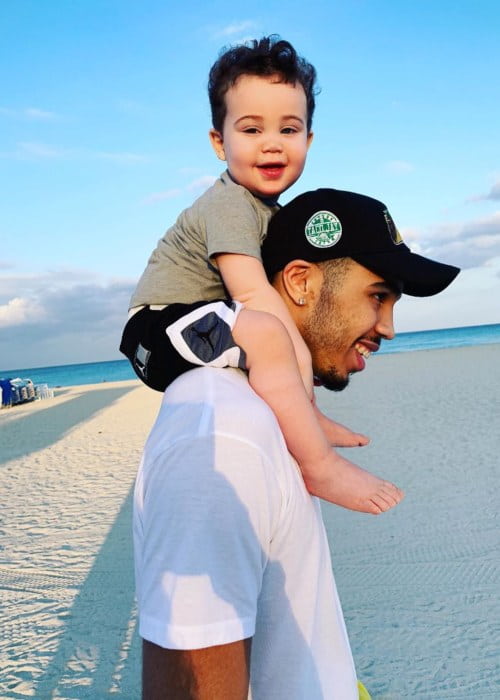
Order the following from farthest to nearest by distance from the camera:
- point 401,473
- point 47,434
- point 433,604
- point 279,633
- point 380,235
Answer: point 47,434
point 401,473
point 433,604
point 380,235
point 279,633

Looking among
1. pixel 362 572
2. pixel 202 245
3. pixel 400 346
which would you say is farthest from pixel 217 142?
pixel 400 346

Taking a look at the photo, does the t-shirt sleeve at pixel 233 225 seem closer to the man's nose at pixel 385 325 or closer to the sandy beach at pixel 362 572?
the man's nose at pixel 385 325

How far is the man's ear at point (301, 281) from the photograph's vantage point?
1.97 metres

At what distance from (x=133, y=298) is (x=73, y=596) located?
13.3ft

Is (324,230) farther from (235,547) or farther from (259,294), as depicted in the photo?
(235,547)

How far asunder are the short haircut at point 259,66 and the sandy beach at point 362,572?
11.6 ft

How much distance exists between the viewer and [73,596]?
5.33 metres

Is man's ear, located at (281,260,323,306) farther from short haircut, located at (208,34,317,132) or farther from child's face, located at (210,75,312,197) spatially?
short haircut, located at (208,34,317,132)

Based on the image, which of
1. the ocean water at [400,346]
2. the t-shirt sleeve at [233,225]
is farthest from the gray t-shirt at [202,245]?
the ocean water at [400,346]

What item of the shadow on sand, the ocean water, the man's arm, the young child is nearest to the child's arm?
the young child

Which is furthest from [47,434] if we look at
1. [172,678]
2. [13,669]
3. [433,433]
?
[172,678]

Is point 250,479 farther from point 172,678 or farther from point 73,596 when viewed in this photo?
point 73,596

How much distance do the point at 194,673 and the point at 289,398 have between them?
78 centimetres

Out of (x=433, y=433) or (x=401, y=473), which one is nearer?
(x=401, y=473)
